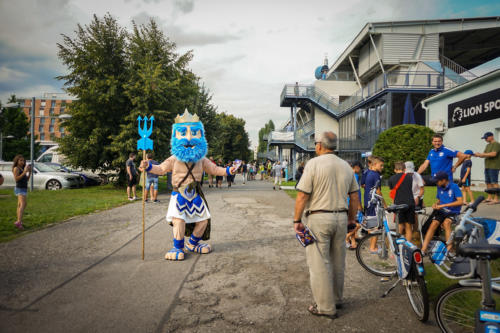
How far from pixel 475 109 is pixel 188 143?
1438 centimetres

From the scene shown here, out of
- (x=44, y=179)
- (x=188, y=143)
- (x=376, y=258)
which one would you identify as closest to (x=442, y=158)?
(x=376, y=258)

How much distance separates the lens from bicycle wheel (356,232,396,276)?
448 cm

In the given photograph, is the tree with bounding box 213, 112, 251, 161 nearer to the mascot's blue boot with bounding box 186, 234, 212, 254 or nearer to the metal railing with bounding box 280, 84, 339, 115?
the metal railing with bounding box 280, 84, 339, 115

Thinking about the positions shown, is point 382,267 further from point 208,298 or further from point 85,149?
point 85,149

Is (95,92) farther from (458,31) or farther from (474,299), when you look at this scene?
(458,31)

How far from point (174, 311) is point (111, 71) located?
16.3m

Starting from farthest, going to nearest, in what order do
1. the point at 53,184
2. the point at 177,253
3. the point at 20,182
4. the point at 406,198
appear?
the point at 53,184, the point at 20,182, the point at 177,253, the point at 406,198

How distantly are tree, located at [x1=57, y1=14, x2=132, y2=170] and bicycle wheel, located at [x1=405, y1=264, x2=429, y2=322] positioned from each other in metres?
15.6

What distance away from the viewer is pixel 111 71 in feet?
54.3

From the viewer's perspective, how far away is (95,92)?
15.6 m

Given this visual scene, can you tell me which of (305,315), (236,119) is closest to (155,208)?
(305,315)

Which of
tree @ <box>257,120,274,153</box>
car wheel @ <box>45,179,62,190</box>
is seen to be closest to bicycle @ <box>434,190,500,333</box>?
car wheel @ <box>45,179,62,190</box>

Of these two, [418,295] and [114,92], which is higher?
[114,92]

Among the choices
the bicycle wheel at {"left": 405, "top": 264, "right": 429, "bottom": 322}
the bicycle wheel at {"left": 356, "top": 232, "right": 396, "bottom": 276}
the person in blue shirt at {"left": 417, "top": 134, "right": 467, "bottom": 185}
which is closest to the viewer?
the bicycle wheel at {"left": 405, "top": 264, "right": 429, "bottom": 322}
